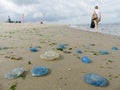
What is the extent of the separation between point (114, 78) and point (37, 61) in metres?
1.46

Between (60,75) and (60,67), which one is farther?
(60,67)

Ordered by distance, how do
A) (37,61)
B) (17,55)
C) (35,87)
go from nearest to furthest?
(35,87) < (37,61) < (17,55)

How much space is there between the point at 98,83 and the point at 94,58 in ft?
5.07

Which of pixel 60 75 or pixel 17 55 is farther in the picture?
pixel 17 55

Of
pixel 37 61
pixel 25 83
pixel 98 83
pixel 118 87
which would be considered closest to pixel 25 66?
pixel 37 61

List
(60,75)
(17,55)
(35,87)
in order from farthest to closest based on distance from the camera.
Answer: (17,55) < (60,75) < (35,87)

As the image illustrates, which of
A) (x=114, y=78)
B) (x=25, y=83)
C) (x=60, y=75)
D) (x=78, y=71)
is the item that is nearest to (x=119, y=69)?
(x=114, y=78)

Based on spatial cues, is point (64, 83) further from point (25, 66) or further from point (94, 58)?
point (94, 58)

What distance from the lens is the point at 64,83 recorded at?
361 cm

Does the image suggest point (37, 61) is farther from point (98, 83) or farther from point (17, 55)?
A: point (98, 83)

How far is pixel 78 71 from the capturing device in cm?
408

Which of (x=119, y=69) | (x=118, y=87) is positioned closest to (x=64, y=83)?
(x=118, y=87)

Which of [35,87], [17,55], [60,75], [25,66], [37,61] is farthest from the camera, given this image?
[17,55]

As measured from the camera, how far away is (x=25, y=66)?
13.9 ft
